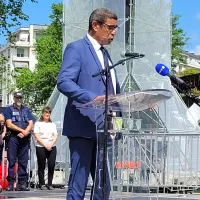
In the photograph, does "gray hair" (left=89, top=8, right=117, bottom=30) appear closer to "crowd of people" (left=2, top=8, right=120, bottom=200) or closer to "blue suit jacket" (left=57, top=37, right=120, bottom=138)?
"crowd of people" (left=2, top=8, right=120, bottom=200)

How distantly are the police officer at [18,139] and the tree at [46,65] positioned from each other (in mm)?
36130

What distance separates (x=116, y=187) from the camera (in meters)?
5.32

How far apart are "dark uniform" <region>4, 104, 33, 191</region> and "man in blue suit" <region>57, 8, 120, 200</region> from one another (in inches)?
259

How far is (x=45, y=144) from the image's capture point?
11859mm

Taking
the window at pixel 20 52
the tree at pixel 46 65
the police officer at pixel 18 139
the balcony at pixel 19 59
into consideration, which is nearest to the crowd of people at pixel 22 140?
the police officer at pixel 18 139

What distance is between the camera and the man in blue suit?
194 inches

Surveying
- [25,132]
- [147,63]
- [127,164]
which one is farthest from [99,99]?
[147,63]

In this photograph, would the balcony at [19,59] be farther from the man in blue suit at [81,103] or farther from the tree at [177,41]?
the man in blue suit at [81,103]

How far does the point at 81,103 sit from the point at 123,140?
0.69m

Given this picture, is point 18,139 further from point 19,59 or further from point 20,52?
point 20,52

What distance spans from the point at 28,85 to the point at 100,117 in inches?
1925

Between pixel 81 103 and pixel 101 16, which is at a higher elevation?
pixel 101 16

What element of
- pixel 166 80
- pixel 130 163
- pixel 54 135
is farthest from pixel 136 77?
pixel 130 163

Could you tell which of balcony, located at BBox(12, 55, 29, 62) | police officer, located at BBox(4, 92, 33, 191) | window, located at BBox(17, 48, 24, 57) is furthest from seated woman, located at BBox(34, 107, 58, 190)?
window, located at BBox(17, 48, 24, 57)
